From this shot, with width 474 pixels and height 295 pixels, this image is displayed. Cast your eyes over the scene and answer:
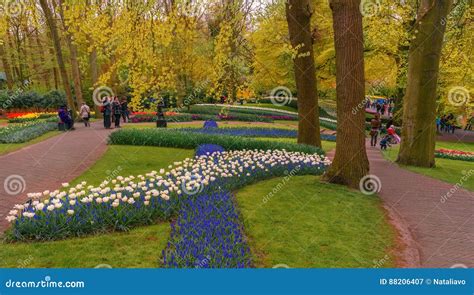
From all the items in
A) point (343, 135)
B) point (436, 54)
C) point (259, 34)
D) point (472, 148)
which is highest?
point (259, 34)

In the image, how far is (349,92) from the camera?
9328 mm

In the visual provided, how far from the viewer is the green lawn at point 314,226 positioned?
5570mm

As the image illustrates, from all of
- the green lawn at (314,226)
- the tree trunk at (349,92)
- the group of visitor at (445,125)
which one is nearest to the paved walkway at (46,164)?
the green lawn at (314,226)

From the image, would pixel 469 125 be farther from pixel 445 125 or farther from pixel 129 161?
pixel 129 161

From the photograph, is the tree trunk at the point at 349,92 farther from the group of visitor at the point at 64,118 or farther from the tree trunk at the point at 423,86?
the group of visitor at the point at 64,118

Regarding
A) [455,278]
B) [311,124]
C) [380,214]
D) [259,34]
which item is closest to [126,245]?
[455,278]

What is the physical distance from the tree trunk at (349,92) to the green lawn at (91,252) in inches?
212

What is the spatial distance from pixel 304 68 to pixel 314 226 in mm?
7790

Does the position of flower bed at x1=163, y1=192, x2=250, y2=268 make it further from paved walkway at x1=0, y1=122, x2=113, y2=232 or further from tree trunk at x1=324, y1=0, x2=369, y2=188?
tree trunk at x1=324, y1=0, x2=369, y2=188

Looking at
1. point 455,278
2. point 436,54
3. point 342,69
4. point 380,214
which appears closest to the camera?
point 455,278

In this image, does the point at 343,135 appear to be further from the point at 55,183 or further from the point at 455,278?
the point at 55,183

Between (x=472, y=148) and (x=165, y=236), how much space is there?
29837 millimetres

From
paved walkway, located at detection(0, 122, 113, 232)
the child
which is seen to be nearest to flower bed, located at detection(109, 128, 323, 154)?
paved walkway, located at detection(0, 122, 113, 232)

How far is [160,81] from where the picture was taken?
35.4ft
